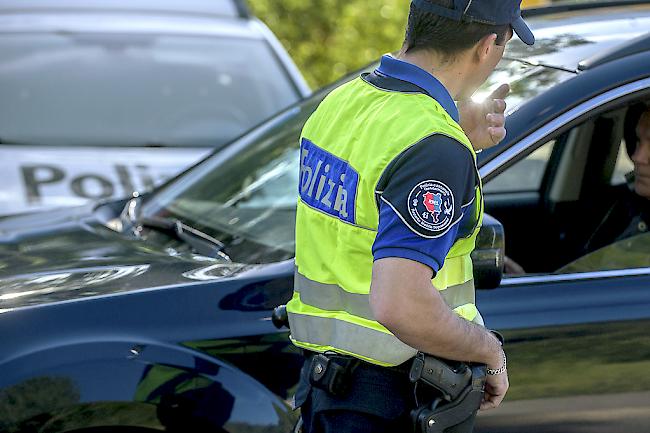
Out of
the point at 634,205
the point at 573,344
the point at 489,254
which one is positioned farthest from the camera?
the point at 634,205

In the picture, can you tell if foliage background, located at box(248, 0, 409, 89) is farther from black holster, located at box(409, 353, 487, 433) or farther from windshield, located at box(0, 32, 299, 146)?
black holster, located at box(409, 353, 487, 433)

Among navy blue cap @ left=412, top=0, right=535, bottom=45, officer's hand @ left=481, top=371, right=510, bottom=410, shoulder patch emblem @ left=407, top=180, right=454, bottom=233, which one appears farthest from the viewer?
officer's hand @ left=481, top=371, right=510, bottom=410

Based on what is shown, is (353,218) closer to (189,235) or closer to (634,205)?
(189,235)

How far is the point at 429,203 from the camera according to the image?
Answer: 204 centimetres

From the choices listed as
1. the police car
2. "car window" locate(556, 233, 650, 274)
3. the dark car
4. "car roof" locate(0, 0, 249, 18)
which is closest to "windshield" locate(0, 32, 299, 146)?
the police car

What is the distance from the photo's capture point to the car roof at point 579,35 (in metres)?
3.21

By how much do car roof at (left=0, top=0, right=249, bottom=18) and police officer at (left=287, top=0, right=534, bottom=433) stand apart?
4.47 meters

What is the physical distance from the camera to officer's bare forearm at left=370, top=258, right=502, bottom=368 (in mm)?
2049

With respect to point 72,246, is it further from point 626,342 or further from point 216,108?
point 216,108

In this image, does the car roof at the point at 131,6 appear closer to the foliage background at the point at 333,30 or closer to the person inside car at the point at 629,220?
the person inside car at the point at 629,220

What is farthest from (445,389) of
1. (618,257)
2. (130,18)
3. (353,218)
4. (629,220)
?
(130,18)

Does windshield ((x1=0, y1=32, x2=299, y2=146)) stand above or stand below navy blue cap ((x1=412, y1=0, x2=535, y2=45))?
below

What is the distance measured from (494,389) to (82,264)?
1.34 m

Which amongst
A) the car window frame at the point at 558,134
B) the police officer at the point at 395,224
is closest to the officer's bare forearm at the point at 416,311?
the police officer at the point at 395,224
